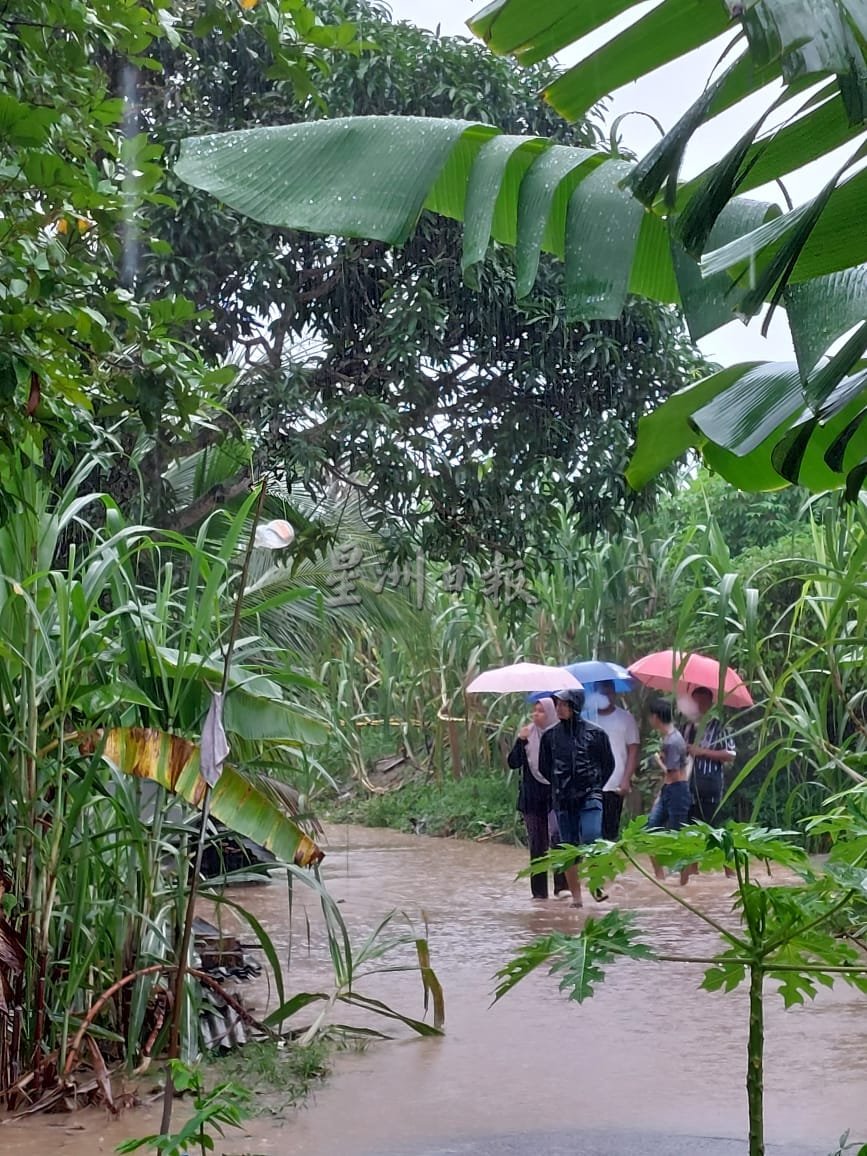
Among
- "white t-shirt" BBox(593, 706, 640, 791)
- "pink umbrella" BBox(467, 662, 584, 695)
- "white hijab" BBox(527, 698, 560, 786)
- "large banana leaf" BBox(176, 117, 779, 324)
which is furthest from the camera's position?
"pink umbrella" BBox(467, 662, 584, 695)

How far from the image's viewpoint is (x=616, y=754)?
882 centimetres

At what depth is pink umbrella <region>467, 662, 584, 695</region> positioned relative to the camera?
901 cm

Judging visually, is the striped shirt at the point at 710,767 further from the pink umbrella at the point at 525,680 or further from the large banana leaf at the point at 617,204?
the large banana leaf at the point at 617,204

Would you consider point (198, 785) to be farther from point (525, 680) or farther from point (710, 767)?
point (710, 767)

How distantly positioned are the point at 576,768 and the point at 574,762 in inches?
1.7

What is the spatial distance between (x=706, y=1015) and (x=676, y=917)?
2.52 meters

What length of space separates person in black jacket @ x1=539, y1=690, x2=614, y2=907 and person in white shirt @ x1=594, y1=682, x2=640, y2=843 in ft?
0.79

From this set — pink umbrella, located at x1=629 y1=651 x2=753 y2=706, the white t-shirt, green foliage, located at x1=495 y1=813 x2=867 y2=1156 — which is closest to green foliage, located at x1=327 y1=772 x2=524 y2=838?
pink umbrella, located at x1=629 y1=651 x2=753 y2=706

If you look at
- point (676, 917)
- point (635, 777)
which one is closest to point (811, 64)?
point (676, 917)

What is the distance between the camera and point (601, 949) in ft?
6.18

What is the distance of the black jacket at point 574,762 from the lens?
7930 millimetres

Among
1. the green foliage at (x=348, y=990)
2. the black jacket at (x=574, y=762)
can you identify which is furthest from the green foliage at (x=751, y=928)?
the black jacket at (x=574, y=762)

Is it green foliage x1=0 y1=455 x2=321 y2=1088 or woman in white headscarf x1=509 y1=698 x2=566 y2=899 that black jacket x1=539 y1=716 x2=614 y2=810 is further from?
green foliage x1=0 y1=455 x2=321 y2=1088

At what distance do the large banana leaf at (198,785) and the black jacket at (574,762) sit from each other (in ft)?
13.9
